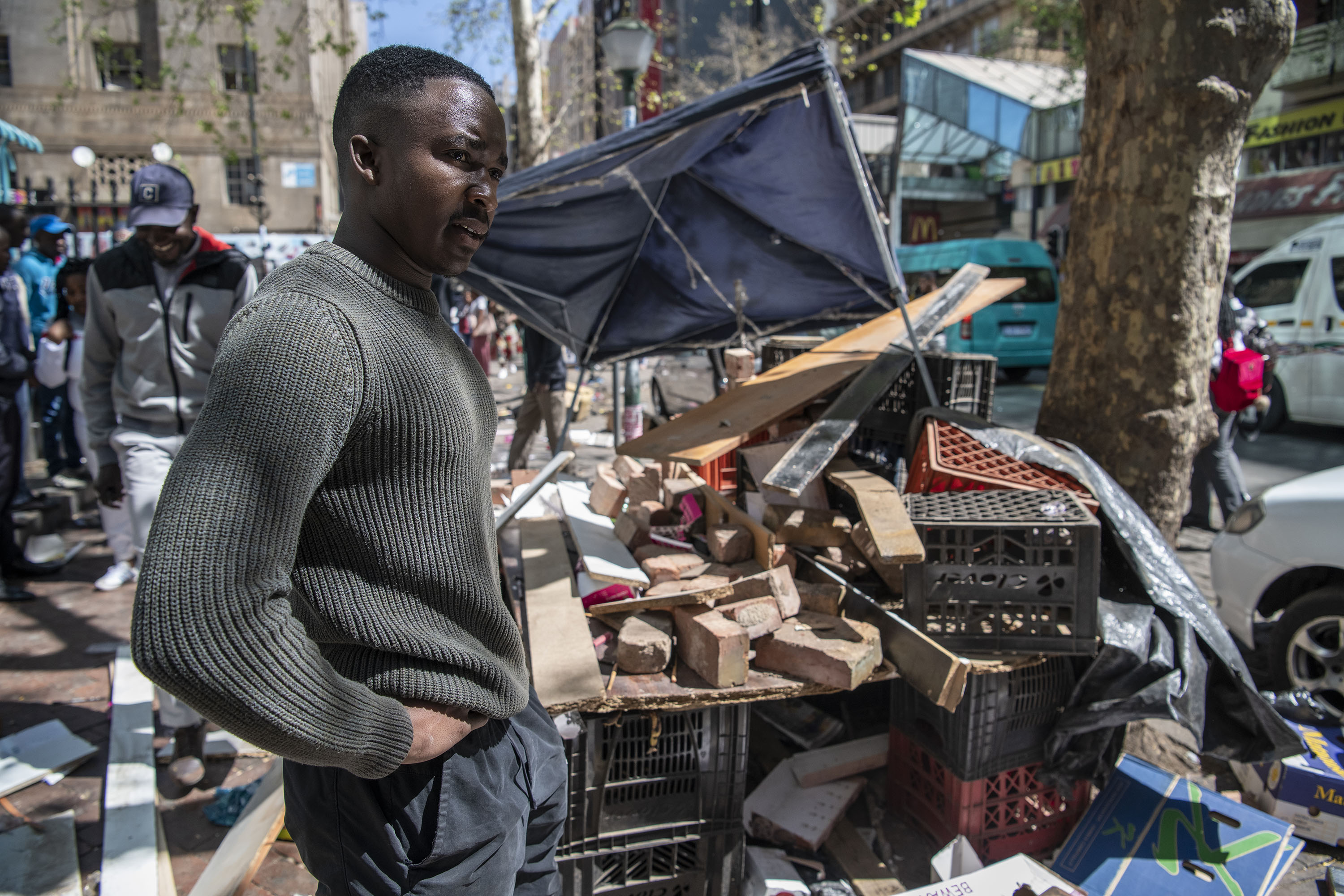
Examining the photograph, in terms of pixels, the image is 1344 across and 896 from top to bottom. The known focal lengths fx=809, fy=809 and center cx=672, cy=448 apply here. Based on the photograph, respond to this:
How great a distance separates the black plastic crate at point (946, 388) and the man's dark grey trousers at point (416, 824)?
2.70 metres

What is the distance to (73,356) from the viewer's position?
5.80 metres

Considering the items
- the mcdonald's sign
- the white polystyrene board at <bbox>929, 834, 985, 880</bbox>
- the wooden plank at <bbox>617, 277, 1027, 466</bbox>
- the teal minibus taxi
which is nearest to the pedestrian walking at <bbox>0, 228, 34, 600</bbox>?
the wooden plank at <bbox>617, 277, 1027, 466</bbox>

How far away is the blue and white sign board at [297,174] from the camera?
27469 mm

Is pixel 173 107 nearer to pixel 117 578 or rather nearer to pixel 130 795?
pixel 117 578

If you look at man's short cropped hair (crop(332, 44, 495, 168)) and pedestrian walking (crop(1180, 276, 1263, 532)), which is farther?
pedestrian walking (crop(1180, 276, 1263, 532))

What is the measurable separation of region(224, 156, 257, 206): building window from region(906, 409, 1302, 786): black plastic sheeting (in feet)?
100

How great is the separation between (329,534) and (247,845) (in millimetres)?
1875

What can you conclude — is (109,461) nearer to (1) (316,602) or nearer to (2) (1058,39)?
(1) (316,602)

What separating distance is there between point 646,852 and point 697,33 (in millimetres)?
52959

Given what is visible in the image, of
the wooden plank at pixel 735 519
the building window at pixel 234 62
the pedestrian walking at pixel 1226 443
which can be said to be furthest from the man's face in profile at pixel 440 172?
the building window at pixel 234 62

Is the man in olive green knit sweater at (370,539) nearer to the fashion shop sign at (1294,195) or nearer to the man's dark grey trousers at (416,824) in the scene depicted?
the man's dark grey trousers at (416,824)

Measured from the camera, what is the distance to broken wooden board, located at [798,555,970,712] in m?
2.26

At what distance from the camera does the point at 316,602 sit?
3.58 ft

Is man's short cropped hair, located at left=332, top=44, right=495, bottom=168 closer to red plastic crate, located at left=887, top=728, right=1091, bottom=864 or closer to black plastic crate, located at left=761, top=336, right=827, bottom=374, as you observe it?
red plastic crate, located at left=887, top=728, right=1091, bottom=864
